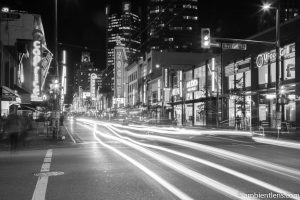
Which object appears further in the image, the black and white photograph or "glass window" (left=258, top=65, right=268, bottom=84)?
"glass window" (left=258, top=65, right=268, bottom=84)

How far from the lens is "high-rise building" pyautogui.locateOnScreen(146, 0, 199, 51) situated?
16812 cm

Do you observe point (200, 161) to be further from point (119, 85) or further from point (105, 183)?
point (119, 85)

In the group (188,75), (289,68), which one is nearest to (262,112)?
(289,68)

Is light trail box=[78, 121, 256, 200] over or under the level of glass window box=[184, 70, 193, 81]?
under

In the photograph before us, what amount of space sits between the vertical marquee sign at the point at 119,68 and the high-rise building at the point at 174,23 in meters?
63.2

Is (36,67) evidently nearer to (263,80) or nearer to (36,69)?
(36,69)

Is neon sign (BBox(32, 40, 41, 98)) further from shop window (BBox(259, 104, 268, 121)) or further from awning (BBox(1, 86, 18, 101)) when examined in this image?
shop window (BBox(259, 104, 268, 121))

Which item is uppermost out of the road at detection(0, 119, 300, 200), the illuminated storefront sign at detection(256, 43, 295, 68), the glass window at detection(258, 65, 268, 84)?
the illuminated storefront sign at detection(256, 43, 295, 68)

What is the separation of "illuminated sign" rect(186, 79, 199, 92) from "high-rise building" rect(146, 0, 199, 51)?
111 m

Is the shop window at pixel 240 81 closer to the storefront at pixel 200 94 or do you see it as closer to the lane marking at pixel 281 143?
the storefront at pixel 200 94

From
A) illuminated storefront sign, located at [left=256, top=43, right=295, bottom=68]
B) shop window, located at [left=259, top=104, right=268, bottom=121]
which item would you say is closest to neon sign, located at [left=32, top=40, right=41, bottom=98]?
illuminated storefront sign, located at [left=256, top=43, right=295, bottom=68]

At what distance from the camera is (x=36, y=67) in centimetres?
4306

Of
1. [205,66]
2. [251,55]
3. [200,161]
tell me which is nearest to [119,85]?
[205,66]

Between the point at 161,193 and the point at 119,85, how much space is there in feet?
329
